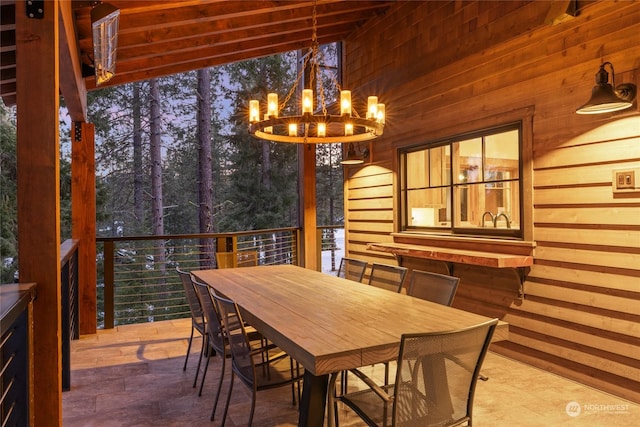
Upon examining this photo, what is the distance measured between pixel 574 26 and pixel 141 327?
196 inches

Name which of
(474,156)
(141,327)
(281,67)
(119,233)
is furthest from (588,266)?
(119,233)

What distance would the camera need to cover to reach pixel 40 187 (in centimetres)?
180

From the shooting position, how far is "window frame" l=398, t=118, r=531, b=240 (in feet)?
11.8

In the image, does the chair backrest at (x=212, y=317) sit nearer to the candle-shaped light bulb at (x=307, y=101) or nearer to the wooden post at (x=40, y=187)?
the wooden post at (x=40, y=187)

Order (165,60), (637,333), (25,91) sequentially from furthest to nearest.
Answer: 1. (165,60)
2. (637,333)
3. (25,91)

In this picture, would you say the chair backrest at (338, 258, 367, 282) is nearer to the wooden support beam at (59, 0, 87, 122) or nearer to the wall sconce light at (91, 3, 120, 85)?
the wall sconce light at (91, 3, 120, 85)

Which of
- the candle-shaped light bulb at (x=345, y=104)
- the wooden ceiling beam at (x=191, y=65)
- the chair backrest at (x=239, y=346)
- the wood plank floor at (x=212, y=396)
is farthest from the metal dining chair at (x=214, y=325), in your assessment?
the wooden ceiling beam at (x=191, y=65)

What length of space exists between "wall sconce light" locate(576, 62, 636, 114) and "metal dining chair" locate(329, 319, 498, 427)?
1.79 metres

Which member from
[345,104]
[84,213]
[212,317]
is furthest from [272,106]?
[84,213]

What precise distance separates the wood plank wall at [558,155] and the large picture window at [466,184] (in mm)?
181

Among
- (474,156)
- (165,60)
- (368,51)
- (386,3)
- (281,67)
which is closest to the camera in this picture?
(474,156)

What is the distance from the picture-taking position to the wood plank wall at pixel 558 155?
293 centimetres

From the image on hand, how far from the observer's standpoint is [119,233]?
13195mm

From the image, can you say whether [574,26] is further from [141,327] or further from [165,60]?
[141,327]
